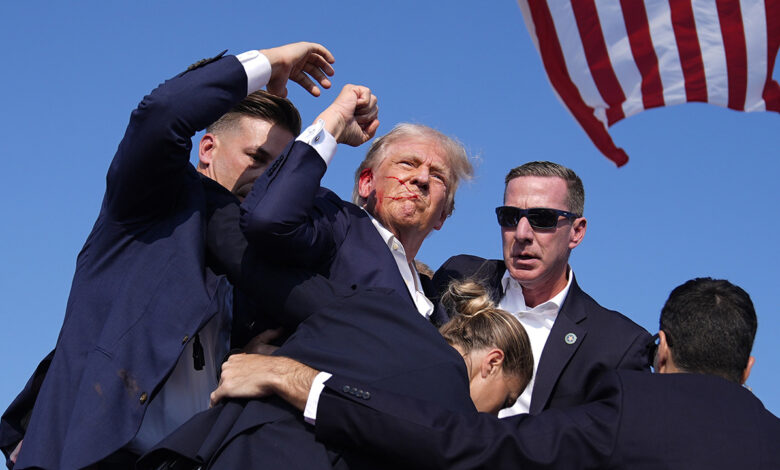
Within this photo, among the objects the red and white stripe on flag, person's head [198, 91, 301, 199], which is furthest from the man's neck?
person's head [198, 91, 301, 199]

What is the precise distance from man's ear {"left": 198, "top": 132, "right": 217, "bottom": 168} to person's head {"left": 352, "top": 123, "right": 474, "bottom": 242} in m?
0.87

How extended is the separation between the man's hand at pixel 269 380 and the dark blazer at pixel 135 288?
1.29 ft

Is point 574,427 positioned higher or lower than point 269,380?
lower

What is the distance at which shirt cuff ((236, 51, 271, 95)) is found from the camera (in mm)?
4273

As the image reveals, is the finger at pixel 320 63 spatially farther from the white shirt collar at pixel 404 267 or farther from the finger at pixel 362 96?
the white shirt collar at pixel 404 267

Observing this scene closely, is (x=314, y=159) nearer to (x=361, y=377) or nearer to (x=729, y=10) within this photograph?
(x=361, y=377)

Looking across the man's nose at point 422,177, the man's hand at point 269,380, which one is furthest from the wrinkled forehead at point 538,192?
the man's hand at point 269,380

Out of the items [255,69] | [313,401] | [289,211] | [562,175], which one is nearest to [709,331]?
[313,401]

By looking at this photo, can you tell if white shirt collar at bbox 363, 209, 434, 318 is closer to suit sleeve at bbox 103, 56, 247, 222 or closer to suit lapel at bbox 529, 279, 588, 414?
suit lapel at bbox 529, 279, 588, 414

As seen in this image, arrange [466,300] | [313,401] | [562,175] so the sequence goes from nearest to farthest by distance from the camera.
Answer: [313,401], [466,300], [562,175]

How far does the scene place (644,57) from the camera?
621cm

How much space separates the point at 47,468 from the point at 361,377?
50.4 inches

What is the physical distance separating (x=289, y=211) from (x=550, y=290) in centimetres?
282

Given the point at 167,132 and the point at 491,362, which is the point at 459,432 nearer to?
the point at 491,362
